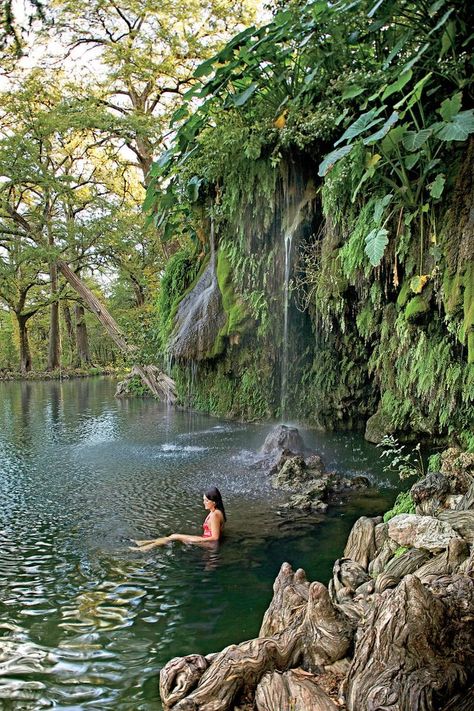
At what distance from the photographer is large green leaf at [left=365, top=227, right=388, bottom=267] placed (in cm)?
493

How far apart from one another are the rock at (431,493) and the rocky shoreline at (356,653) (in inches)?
55.8

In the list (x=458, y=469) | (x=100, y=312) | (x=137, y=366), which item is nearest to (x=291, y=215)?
(x=458, y=469)

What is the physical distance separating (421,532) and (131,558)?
9.97ft

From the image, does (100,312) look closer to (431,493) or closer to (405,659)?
(431,493)

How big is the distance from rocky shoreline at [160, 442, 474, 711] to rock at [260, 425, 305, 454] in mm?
6028

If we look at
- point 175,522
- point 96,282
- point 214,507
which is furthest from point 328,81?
point 96,282

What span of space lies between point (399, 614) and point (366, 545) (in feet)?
7.03

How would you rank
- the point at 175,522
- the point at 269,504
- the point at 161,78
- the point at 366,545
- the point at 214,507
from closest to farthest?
the point at 366,545
the point at 214,507
the point at 175,522
the point at 269,504
the point at 161,78

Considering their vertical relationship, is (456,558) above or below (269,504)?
above

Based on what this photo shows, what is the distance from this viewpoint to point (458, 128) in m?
4.11

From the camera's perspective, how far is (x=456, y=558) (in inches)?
148

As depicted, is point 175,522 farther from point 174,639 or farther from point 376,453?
point 376,453

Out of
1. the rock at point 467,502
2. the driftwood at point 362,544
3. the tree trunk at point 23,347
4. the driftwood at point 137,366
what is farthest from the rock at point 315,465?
the tree trunk at point 23,347

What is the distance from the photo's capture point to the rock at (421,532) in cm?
432
